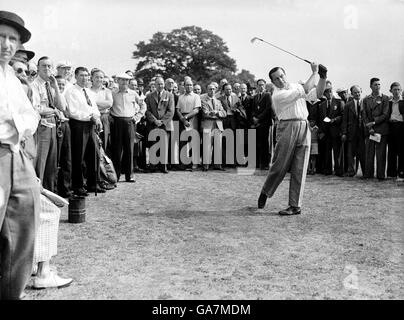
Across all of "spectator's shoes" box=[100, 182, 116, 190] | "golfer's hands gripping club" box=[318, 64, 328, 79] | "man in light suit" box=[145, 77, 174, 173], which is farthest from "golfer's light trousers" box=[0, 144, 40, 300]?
"man in light suit" box=[145, 77, 174, 173]

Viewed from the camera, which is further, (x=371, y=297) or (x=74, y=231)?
(x=74, y=231)

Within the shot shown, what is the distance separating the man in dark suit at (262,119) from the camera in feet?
45.4

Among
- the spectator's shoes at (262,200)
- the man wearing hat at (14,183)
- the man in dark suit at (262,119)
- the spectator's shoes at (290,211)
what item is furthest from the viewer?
the man in dark suit at (262,119)

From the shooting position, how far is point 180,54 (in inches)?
1078

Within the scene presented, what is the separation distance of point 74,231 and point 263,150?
8.25 m

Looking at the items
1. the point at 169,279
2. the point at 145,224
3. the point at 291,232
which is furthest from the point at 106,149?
the point at 169,279

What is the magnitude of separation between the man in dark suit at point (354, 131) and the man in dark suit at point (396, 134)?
0.66 metres

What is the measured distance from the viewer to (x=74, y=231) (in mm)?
6625

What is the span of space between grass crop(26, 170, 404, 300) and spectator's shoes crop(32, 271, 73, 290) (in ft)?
0.24

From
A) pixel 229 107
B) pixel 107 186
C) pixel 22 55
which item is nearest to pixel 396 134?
pixel 229 107

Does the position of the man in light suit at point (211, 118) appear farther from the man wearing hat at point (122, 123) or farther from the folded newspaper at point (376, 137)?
the folded newspaper at point (376, 137)

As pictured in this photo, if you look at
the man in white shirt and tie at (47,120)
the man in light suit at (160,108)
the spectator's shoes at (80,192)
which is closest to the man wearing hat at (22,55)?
the man in white shirt and tie at (47,120)

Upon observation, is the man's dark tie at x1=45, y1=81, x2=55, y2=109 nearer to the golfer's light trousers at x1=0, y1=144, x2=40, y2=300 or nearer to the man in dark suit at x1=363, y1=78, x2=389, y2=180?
the golfer's light trousers at x1=0, y1=144, x2=40, y2=300

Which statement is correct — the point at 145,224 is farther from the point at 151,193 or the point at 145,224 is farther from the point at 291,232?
the point at 151,193
